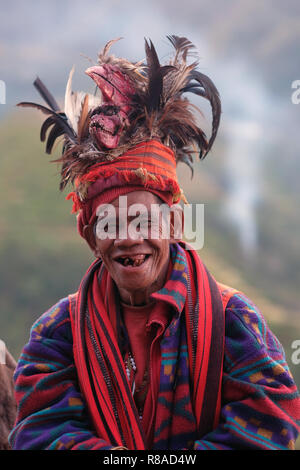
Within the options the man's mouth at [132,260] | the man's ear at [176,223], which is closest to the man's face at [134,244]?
the man's mouth at [132,260]

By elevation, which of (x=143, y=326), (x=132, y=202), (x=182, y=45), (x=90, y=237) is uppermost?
(x=182, y=45)

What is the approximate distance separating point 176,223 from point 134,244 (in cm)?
30

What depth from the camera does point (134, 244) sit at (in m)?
2.30

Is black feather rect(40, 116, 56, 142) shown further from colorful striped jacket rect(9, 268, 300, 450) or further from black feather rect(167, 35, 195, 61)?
colorful striped jacket rect(9, 268, 300, 450)

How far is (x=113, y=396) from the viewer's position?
2318mm

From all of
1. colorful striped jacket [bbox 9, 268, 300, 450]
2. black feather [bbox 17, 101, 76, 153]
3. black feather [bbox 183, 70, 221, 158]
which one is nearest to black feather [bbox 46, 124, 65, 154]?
black feather [bbox 17, 101, 76, 153]

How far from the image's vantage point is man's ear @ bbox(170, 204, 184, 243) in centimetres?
250

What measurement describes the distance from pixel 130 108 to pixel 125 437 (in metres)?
1.38

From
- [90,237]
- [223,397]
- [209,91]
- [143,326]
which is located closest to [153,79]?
[209,91]

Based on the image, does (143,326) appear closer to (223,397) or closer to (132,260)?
(132,260)

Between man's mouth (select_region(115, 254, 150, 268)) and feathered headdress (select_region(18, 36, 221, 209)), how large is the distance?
1.06 feet

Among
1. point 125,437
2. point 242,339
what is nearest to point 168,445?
point 125,437

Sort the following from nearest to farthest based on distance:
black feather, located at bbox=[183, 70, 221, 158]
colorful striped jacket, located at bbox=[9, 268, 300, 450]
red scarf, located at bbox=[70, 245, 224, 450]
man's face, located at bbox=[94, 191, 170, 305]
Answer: colorful striped jacket, located at bbox=[9, 268, 300, 450] < red scarf, located at bbox=[70, 245, 224, 450] < man's face, located at bbox=[94, 191, 170, 305] < black feather, located at bbox=[183, 70, 221, 158]
